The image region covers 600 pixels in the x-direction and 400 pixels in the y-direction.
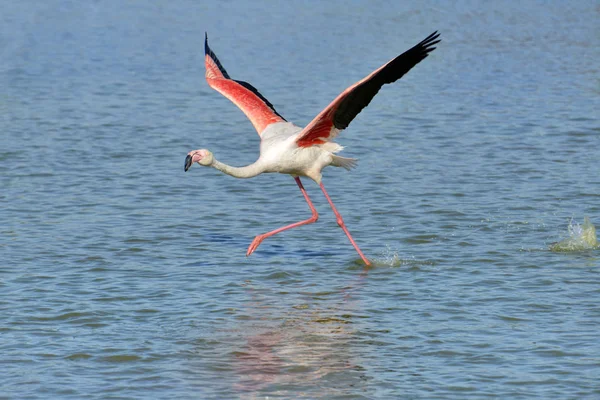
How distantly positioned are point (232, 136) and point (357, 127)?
2.06m

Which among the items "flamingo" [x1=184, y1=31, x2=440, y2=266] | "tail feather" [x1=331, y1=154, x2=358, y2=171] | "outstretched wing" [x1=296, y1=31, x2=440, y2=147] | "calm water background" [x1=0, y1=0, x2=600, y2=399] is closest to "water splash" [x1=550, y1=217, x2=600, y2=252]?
"calm water background" [x1=0, y1=0, x2=600, y2=399]

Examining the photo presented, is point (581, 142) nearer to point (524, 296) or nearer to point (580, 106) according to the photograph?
point (580, 106)

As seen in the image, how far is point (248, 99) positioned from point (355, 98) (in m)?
2.17

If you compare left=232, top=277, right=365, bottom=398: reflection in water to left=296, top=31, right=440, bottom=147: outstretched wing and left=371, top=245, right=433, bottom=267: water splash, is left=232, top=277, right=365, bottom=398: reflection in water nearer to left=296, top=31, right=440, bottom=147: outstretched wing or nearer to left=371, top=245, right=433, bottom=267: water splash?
left=371, top=245, right=433, bottom=267: water splash

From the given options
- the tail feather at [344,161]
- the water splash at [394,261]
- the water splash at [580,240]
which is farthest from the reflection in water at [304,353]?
the water splash at [580,240]

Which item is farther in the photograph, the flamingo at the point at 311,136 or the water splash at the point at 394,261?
the water splash at the point at 394,261

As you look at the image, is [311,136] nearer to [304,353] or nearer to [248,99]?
[248,99]

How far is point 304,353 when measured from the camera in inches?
331

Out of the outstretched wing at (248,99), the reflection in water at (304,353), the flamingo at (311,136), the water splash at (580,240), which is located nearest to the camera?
the reflection in water at (304,353)

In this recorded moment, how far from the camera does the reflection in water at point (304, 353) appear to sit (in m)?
7.70

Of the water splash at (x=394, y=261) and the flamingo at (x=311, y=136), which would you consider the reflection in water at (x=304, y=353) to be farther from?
the flamingo at (x=311, y=136)

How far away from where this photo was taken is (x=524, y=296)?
31.7ft

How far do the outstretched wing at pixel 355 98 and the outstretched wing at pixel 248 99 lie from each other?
107cm

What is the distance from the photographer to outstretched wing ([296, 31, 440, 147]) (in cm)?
982
